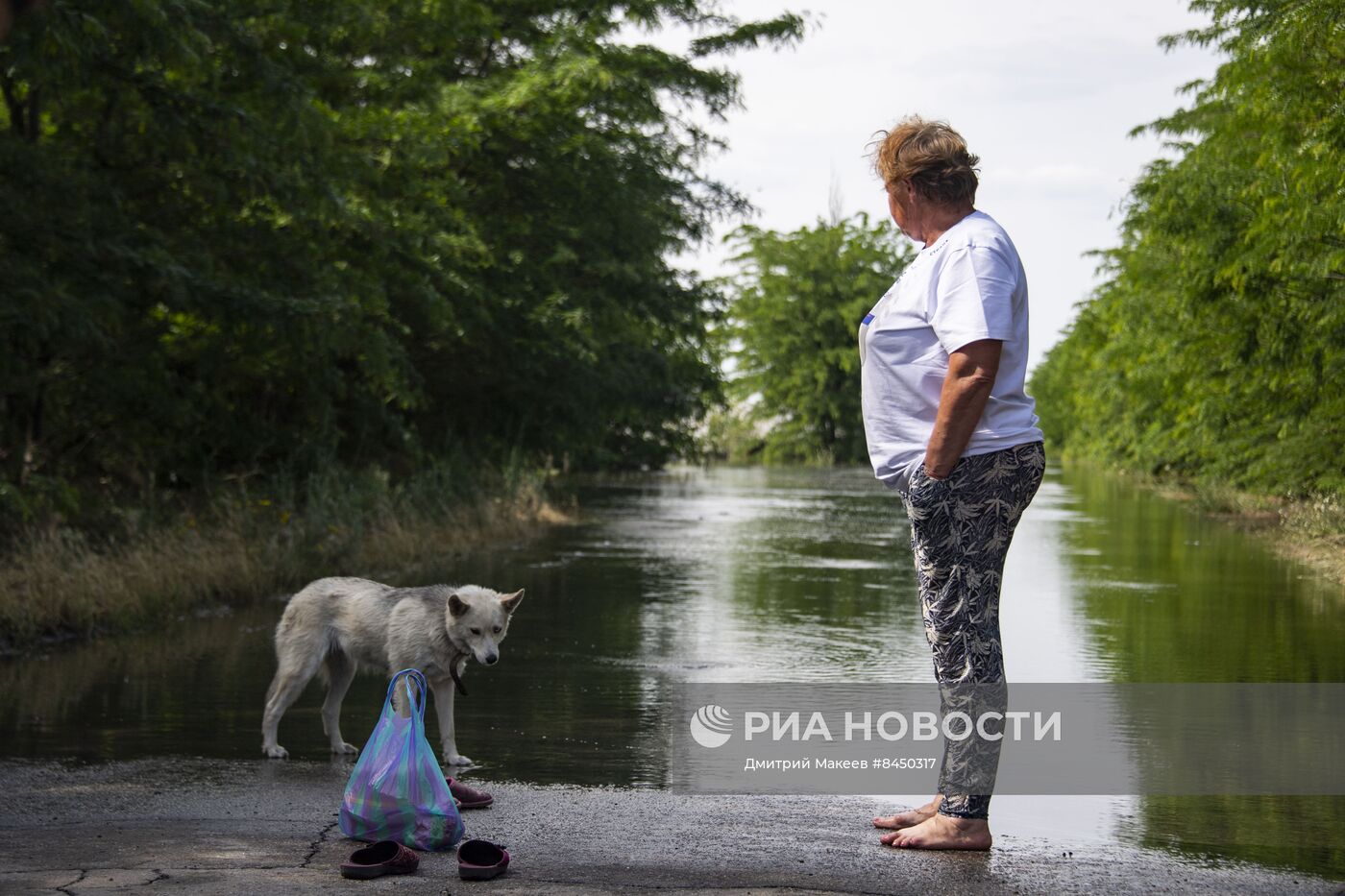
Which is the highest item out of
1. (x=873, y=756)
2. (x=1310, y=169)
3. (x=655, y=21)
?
(x=655, y=21)

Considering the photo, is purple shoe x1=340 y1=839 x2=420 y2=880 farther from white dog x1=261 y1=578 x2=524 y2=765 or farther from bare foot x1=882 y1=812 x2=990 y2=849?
white dog x1=261 y1=578 x2=524 y2=765

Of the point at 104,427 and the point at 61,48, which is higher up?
the point at 61,48

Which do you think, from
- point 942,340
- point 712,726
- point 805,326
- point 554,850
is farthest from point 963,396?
point 805,326

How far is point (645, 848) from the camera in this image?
5.54 m

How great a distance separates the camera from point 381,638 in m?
7.40

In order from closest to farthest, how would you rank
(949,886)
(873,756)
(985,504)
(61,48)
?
(949,886) < (985,504) < (873,756) < (61,48)

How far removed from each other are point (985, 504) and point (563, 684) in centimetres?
487

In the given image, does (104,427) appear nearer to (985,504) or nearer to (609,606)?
(609,606)

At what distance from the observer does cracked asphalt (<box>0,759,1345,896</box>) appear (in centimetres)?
501

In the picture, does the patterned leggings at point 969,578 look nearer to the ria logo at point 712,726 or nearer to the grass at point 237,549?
the ria logo at point 712,726

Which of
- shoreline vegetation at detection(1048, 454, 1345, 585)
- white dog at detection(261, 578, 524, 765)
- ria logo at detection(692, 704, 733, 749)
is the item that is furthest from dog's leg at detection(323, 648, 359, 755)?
shoreline vegetation at detection(1048, 454, 1345, 585)

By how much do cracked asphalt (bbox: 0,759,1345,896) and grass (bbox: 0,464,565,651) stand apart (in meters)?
4.74

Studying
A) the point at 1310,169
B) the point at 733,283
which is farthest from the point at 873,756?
the point at 733,283

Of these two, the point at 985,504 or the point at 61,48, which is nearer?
the point at 985,504
